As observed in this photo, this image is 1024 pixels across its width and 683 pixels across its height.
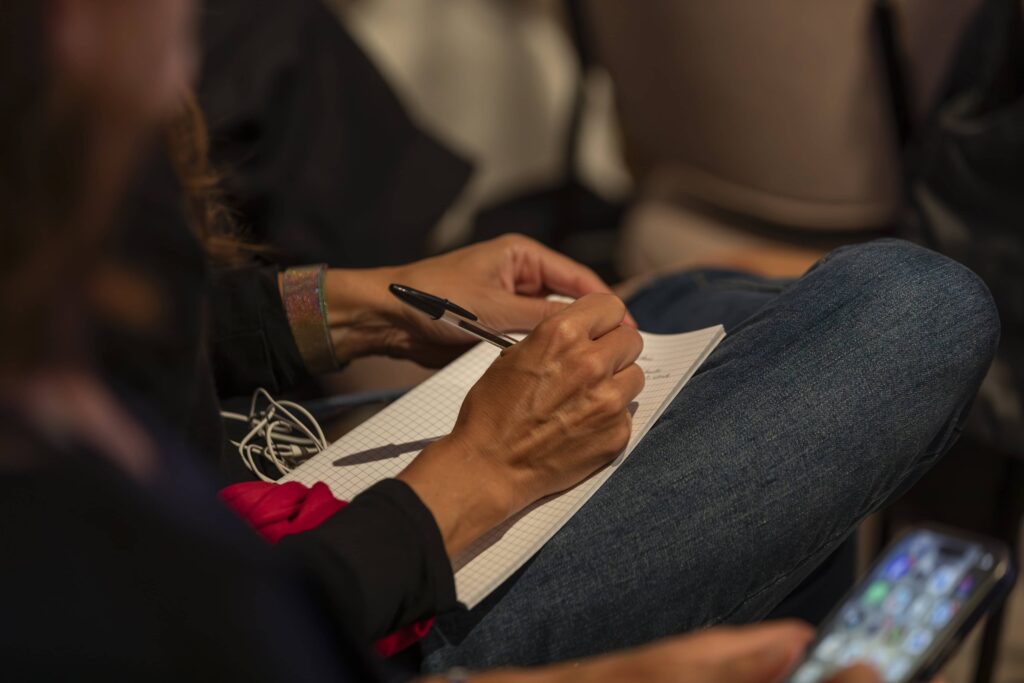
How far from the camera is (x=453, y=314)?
792 millimetres

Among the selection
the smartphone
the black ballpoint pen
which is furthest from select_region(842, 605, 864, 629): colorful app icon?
the black ballpoint pen

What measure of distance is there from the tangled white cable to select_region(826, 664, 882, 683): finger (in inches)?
15.9

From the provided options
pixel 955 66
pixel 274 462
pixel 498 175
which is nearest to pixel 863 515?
pixel 274 462

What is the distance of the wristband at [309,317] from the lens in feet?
2.90

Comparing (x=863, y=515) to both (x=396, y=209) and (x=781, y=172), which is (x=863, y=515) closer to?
(x=781, y=172)

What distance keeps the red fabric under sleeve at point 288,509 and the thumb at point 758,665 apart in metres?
0.20

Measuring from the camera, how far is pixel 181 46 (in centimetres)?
47

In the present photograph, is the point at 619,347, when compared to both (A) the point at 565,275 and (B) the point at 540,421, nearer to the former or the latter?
(B) the point at 540,421

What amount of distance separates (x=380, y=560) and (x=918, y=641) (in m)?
0.26

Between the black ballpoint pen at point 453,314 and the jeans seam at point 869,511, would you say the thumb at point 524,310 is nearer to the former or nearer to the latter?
the black ballpoint pen at point 453,314

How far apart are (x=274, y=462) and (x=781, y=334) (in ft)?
1.15

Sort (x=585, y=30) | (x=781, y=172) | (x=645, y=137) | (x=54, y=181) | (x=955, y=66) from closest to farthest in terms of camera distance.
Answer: (x=54, y=181)
(x=955, y=66)
(x=781, y=172)
(x=645, y=137)
(x=585, y=30)

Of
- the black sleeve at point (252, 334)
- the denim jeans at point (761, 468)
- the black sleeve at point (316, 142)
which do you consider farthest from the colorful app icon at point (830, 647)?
the black sleeve at point (316, 142)

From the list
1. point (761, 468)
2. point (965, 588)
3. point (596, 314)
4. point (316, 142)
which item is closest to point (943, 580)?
point (965, 588)
